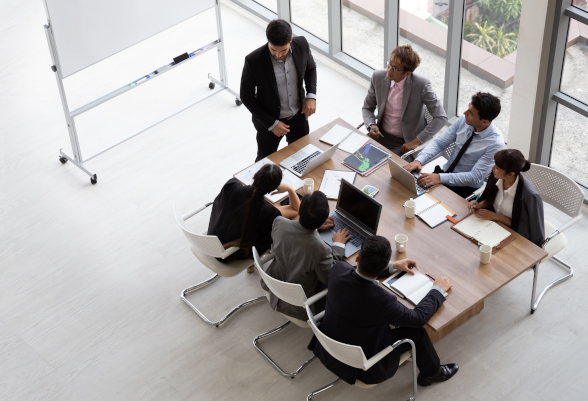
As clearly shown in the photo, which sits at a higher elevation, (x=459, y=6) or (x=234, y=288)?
(x=459, y=6)

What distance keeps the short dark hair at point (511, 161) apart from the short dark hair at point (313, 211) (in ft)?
3.95

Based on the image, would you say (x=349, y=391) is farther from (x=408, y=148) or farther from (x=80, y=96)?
(x=80, y=96)

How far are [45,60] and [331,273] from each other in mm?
5476

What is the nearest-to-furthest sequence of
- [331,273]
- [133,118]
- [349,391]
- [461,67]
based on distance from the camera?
1. [331,273]
2. [349,391]
3. [461,67]
4. [133,118]

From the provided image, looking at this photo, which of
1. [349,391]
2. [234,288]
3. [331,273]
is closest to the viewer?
[331,273]

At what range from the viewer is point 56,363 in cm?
485

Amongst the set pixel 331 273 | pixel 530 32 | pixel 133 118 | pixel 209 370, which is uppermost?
pixel 530 32

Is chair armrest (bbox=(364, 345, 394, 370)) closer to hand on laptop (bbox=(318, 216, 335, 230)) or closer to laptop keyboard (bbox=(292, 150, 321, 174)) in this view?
hand on laptop (bbox=(318, 216, 335, 230))

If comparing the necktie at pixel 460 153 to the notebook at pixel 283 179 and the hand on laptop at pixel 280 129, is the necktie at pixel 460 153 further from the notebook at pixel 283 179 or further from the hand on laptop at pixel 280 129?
the hand on laptop at pixel 280 129

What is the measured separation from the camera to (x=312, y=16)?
7676mm

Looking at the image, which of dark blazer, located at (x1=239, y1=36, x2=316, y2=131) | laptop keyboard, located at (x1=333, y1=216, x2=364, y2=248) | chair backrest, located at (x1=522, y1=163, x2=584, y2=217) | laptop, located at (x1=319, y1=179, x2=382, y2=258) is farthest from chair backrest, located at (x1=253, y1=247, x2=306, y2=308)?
chair backrest, located at (x1=522, y1=163, x2=584, y2=217)

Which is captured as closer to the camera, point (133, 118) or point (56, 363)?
point (56, 363)

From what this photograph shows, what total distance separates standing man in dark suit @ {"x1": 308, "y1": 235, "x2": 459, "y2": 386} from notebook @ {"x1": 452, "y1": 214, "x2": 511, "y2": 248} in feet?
1.55

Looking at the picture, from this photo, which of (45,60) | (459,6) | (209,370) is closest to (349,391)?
(209,370)
